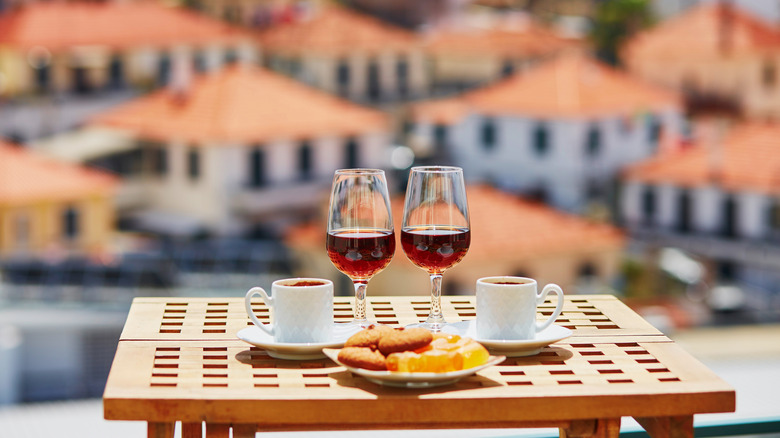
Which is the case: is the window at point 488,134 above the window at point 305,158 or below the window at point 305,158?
above

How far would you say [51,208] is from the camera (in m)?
18.1

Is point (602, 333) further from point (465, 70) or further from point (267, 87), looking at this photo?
point (465, 70)

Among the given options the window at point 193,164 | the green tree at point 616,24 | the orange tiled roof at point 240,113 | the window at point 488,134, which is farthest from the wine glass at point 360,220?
the green tree at point 616,24

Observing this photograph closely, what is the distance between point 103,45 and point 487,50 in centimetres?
886

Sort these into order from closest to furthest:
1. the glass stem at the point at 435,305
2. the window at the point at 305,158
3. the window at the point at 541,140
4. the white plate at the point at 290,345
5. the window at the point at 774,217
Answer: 1. the white plate at the point at 290,345
2. the glass stem at the point at 435,305
3. the window at the point at 774,217
4. the window at the point at 305,158
5. the window at the point at 541,140

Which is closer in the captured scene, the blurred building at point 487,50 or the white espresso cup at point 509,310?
the white espresso cup at point 509,310

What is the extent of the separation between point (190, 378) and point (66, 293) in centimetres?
1509

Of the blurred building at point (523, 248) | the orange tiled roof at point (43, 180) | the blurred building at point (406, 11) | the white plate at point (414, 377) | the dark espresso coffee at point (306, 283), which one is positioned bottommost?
the blurred building at point (523, 248)

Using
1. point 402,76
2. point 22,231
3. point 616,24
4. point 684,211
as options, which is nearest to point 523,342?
point 22,231

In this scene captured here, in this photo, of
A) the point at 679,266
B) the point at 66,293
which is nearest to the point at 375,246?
the point at 66,293

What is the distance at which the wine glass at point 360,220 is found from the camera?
1.40 meters

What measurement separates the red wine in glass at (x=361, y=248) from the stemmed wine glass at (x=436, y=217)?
31 mm

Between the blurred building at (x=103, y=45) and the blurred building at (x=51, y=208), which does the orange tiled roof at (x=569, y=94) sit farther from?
the blurred building at (x=51, y=208)

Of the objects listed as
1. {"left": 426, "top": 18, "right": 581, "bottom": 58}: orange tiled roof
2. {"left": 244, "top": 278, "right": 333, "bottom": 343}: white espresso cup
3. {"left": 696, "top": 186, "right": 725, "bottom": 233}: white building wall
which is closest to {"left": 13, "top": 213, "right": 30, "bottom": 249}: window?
{"left": 696, "top": 186, "right": 725, "bottom": 233}: white building wall
